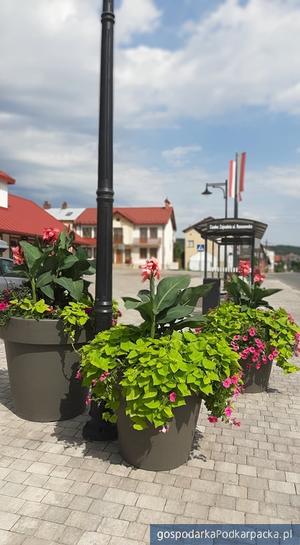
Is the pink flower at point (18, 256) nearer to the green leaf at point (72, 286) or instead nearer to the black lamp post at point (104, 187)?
the green leaf at point (72, 286)

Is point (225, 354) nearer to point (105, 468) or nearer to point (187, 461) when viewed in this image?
point (187, 461)

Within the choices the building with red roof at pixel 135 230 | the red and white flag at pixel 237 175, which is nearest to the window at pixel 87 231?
the building with red roof at pixel 135 230

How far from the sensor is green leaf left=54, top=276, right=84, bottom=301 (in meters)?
3.63

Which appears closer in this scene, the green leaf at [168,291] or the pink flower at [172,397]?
the pink flower at [172,397]

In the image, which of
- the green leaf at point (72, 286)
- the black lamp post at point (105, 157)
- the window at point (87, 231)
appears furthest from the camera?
the window at point (87, 231)

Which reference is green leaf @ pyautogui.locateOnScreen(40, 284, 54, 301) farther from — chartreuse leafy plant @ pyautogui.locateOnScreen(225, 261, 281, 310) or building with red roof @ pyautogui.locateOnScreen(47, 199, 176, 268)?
building with red roof @ pyautogui.locateOnScreen(47, 199, 176, 268)

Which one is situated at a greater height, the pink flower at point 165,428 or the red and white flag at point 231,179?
the red and white flag at point 231,179

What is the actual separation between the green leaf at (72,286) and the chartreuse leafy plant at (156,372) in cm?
61

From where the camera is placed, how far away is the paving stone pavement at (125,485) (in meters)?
2.39

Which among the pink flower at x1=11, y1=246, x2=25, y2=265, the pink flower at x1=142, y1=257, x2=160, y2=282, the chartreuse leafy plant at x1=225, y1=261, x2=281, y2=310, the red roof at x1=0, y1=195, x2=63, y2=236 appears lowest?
the chartreuse leafy plant at x1=225, y1=261, x2=281, y2=310

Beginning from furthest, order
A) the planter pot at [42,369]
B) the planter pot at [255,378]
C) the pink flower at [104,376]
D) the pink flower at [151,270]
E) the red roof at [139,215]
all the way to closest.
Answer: the red roof at [139,215] → the planter pot at [255,378] → the planter pot at [42,369] → the pink flower at [151,270] → the pink flower at [104,376]

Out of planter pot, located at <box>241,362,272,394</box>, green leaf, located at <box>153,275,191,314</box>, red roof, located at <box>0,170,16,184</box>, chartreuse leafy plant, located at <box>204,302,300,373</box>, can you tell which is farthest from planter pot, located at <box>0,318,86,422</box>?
red roof, located at <box>0,170,16,184</box>

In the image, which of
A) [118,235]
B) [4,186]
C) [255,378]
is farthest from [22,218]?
[118,235]

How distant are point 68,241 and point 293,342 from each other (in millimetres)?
2669
